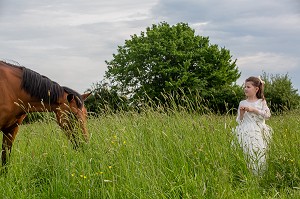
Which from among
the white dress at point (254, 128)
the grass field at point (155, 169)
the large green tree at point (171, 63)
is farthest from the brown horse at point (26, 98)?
the large green tree at point (171, 63)

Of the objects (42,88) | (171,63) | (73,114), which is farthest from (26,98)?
(171,63)

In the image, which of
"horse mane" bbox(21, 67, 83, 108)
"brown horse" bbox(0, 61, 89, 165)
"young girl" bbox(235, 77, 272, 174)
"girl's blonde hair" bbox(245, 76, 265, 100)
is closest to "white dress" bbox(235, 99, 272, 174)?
"young girl" bbox(235, 77, 272, 174)

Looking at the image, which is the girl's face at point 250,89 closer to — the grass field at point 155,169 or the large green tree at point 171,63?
the grass field at point 155,169

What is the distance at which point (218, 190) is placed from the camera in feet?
13.3

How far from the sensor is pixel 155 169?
490 cm

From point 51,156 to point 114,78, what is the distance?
33.5 metres

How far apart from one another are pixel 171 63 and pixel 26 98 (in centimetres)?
3147

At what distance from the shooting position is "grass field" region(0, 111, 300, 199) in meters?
4.40

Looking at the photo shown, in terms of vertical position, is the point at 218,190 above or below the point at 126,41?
below

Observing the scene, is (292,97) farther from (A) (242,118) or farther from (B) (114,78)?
(A) (242,118)

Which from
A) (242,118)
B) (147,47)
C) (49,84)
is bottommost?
(242,118)

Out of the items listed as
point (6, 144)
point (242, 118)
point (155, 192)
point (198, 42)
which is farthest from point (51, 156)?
point (198, 42)

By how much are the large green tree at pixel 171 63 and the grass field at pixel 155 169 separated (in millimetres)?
28448

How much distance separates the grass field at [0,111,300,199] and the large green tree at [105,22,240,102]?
28.4 m
